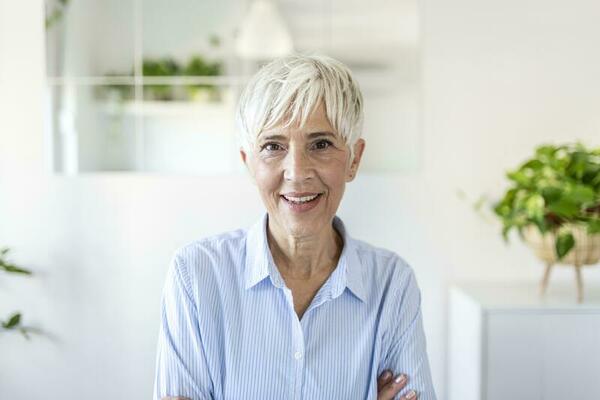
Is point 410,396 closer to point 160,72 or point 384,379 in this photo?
point 384,379

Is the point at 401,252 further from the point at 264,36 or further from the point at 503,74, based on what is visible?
the point at 264,36

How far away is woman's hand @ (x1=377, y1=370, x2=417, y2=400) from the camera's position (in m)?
1.68

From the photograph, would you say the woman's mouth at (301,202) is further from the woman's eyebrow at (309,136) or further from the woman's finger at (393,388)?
the woman's finger at (393,388)

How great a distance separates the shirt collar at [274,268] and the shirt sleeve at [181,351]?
0.51ft

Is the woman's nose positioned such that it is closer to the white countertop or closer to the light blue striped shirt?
the light blue striped shirt

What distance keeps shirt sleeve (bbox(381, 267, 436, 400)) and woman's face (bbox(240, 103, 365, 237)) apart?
300mm

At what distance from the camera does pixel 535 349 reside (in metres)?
2.40

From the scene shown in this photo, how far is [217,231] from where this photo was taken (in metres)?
2.85

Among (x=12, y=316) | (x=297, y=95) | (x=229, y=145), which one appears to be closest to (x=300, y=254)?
(x=297, y=95)

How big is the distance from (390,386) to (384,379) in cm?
2

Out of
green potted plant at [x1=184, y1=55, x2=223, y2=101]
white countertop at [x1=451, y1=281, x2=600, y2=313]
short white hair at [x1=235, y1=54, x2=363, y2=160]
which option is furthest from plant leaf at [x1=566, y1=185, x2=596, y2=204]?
green potted plant at [x1=184, y1=55, x2=223, y2=101]

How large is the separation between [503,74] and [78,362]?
2.05 m

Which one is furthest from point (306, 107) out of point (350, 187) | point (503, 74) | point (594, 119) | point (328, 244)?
point (594, 119)

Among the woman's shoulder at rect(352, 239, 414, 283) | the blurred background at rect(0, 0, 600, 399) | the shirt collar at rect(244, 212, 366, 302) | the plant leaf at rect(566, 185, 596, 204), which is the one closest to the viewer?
the shirt collar at rect(244, 212, 366, 302)
